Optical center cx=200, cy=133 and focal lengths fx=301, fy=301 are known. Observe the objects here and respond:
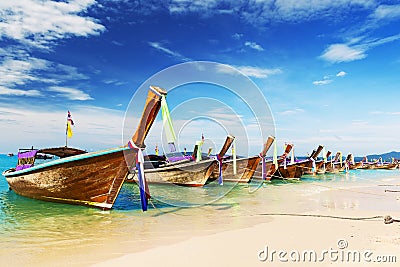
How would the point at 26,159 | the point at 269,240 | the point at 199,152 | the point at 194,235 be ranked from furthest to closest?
the point at 199,152 < the point at 26,159 < the point at 194,235 < the point at 269,240

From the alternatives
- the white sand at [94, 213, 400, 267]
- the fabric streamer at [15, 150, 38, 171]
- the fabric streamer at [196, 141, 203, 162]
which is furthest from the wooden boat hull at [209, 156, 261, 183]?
the white sand at [94, 213, 400, 267]

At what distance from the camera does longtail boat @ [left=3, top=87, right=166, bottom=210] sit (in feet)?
29.7

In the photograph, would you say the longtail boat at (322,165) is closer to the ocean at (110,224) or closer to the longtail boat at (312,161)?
the longtail boat at (312,161)

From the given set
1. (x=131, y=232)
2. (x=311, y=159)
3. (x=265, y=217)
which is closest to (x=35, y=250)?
(x=131, y=232)

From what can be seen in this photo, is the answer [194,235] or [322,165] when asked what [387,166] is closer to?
[322,165]

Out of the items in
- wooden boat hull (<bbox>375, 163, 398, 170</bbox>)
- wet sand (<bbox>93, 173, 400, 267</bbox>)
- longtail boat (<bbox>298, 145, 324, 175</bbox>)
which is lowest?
wet sand (<bbox>93, 173, 400, 267</bbox>)

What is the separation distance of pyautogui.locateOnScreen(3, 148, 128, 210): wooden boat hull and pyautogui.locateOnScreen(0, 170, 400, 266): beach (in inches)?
16.9

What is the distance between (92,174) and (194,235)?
4.36m

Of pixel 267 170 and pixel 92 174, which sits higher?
pixel 92 174

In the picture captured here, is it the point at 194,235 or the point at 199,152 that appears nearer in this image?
the point at 194,235

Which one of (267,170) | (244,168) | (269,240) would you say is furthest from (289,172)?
(269,240)

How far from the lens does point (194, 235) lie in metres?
6.91

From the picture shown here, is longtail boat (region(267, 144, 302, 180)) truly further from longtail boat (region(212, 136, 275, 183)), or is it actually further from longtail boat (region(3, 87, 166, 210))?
longtail boat (region(3, 87, 166, 210))

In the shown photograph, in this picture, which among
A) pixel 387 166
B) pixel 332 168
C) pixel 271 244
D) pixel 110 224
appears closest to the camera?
pixel 271 244
